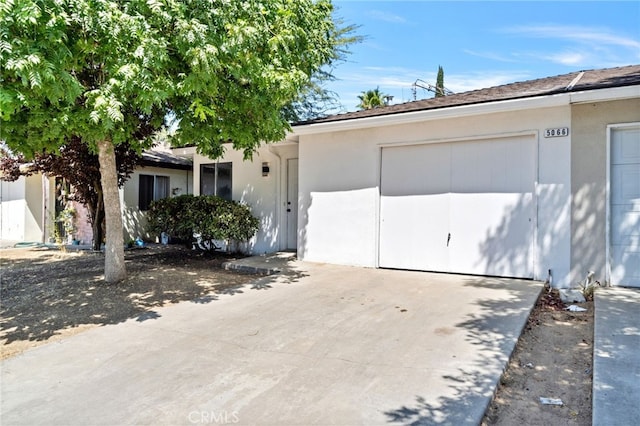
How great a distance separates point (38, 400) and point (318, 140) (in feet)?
22.2

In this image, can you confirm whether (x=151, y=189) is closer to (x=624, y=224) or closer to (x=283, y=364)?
(x=283, y=364)

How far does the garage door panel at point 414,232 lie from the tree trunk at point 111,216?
4.84m

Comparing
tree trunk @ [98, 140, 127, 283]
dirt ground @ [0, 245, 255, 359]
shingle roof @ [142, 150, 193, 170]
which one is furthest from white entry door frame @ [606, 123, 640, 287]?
shingle roof @ [142, 150, 193, 170]

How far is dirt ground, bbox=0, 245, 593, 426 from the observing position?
310cm

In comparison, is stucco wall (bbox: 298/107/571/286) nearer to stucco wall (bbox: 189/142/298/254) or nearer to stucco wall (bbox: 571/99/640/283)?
stucco wall (bbox: 571/99/640/283)

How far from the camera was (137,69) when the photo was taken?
13.9 feet

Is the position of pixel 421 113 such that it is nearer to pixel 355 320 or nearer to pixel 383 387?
pixel 355 320

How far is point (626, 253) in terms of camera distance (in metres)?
5.98

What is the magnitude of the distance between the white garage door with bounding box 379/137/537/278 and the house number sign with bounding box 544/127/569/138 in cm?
26

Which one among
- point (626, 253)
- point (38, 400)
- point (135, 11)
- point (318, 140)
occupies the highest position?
point (135, 11)

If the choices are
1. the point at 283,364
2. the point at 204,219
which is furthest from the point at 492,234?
the point at 204,219

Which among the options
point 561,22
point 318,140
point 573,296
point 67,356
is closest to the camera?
point 67,356

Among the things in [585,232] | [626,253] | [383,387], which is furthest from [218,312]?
[626,253]

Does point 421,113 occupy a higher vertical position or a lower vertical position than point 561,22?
lower
